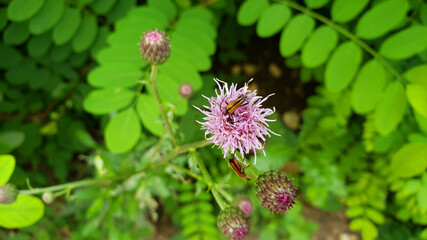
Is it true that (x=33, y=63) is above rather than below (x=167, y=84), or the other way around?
below

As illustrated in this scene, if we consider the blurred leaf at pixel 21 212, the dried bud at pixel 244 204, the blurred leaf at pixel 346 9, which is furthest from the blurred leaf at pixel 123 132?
the blurred leaf at pixel 346 9

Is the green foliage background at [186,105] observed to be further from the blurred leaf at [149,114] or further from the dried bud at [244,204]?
the dried bud at [244,204]

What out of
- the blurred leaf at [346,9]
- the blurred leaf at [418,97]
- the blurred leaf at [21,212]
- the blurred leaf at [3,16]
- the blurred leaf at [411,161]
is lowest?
the blurred leaf at [21,212]

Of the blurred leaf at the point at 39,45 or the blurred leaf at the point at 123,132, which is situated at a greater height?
the blurred leaf at the point at 39,45

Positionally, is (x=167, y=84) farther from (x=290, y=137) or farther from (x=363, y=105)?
(x=290, y=137)

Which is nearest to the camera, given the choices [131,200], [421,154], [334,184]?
[421,154]

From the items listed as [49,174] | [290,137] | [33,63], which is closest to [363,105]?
[290,137]
